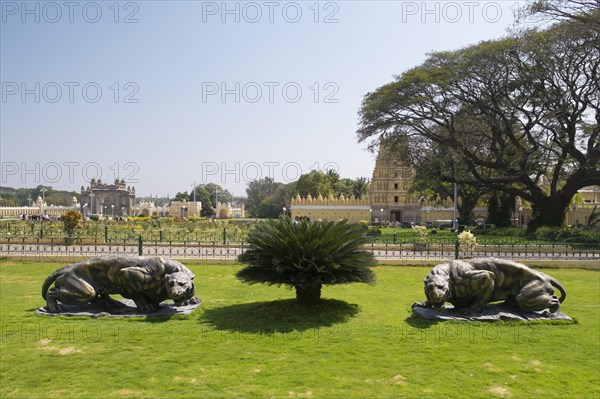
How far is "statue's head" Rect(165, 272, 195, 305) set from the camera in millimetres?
7211

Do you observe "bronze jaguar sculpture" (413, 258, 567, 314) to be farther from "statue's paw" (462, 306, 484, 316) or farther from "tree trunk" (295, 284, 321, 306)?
"tree trunk" (295, 284, 321, 306)

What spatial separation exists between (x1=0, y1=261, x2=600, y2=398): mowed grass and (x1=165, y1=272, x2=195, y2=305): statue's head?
330 millimetres

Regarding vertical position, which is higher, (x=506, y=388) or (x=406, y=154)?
(x=406, y=154)

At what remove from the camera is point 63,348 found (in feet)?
19.2

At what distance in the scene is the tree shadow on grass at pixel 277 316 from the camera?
6.82m

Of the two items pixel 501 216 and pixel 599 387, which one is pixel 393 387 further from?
pixel 501 216

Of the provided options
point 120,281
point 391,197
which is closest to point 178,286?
point 120,281

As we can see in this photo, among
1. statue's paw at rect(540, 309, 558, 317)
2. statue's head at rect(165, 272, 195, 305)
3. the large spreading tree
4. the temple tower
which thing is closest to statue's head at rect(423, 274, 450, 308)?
statue's paw at rect(540, 309, 558, 317)

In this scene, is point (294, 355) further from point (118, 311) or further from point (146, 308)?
point (118, 311)

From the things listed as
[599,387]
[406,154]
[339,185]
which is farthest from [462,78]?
[339,185]

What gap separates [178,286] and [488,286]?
462cm

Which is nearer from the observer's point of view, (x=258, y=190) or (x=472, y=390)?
(x=472, y=390)

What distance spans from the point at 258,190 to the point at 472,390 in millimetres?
98129

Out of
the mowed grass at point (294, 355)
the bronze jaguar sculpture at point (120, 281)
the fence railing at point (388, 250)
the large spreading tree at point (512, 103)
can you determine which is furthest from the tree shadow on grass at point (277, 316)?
the large spreading tree at point (512, 103)
